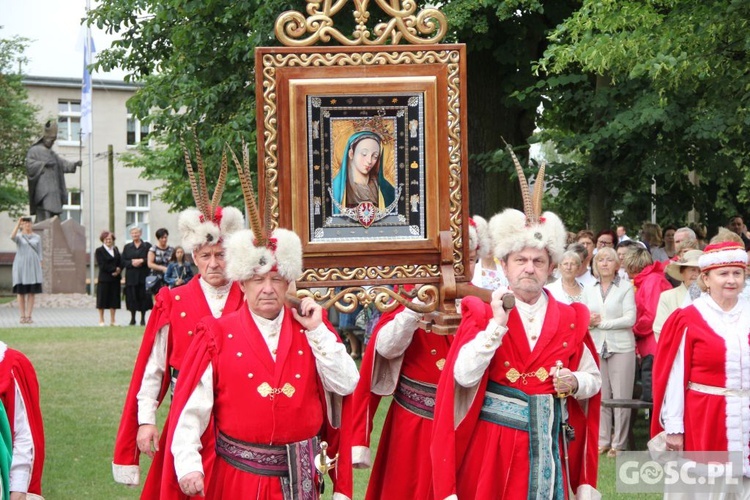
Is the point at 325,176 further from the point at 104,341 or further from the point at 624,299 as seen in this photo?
the point at 104,341

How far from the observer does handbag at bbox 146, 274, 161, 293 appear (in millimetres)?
22484

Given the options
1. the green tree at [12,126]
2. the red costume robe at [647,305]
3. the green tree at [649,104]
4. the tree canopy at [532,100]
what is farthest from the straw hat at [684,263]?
the green tree at [12,126]

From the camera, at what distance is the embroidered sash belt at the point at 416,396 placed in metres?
7.42

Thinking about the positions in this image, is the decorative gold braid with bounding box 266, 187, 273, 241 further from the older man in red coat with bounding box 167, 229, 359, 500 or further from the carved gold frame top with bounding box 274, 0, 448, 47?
the carved gold frame top with bounding box 274, 0, 448, 47

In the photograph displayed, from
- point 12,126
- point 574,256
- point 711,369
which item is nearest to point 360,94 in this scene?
point 711,369

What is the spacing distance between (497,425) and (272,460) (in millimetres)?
1257

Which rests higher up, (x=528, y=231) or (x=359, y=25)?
(x=359, y=25)

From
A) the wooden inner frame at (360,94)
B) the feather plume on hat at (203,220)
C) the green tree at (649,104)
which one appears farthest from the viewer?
the green tree at (649,104)

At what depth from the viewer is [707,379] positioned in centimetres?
723

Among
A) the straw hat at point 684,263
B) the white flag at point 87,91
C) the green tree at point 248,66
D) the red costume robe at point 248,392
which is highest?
the white flag at point 87,91

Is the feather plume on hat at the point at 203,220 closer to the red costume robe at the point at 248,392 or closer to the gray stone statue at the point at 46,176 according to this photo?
the red costume robe at the point at 248,392

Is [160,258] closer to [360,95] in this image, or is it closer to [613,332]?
[613,332]

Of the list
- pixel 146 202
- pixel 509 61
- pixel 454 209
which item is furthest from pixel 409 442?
pixel 146 202

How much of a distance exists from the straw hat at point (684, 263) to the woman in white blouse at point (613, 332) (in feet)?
3.00
